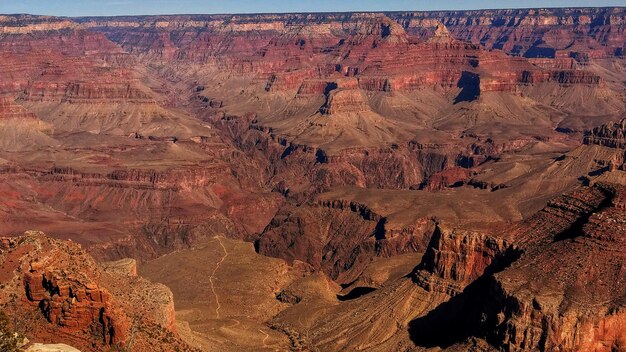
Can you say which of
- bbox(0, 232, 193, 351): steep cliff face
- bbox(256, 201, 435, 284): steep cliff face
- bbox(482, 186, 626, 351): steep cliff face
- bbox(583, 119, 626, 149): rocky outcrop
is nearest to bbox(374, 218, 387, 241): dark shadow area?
bbox(256, 201, 435, 284): steep cliff face

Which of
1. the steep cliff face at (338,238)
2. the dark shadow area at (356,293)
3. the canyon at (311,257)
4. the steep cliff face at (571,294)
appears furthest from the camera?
the steep cliff face at (338,238)

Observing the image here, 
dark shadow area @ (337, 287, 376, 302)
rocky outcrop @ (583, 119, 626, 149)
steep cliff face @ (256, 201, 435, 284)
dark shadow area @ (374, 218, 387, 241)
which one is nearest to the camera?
dark shadow area @ (337, 287, 376, 302)

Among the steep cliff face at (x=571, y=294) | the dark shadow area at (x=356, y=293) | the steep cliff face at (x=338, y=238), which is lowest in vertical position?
the steep cliff face at (x=338, y=238)

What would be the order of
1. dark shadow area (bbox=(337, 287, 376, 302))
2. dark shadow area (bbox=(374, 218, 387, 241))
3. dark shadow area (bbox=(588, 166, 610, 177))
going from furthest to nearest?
dark shadow area (bbox=(588, 166, 610, 177)) → dark shadow area (bbox=(374, 218, 387, 241)) → dark shadow area (bbox=(337, 287, 376, 302))

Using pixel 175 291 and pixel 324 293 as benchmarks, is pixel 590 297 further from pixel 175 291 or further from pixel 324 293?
pixel 175 291

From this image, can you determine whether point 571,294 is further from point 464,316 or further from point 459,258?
point 459,258

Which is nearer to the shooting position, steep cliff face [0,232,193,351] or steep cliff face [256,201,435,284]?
steep cliff face [0,232,193,351]

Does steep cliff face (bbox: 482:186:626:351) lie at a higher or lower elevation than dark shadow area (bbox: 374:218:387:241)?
higher

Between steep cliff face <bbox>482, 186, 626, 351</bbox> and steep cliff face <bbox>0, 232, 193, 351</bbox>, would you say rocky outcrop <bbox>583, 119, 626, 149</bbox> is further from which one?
steep cliff face <bbox>0, 232, 193, 351</bbox>

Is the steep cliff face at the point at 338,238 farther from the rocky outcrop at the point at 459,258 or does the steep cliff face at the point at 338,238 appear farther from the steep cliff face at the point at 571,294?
the steep cliff face at the point at 571,294

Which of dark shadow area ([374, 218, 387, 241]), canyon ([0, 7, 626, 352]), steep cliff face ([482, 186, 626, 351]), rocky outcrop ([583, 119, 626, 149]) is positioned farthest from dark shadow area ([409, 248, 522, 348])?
rocky outcrop ([583, 119, 626, 149])

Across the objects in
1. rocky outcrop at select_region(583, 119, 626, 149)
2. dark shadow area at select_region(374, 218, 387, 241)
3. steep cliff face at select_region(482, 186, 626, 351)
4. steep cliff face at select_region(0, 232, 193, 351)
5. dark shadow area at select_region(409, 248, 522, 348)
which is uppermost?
steep cliff face at select_region(0, 232, 193, 351)

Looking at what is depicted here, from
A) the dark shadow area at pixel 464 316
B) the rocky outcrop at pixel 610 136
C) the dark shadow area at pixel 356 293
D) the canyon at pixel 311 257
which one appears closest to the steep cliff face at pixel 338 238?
the canyon at pixel 311 257
